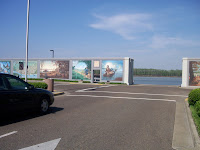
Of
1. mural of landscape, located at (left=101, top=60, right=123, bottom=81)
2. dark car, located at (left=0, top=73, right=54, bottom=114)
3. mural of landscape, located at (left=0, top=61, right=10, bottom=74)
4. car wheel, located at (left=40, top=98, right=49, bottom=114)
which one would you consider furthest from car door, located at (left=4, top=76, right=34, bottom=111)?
mural of landscape, located at (left=0, top=61, right=10, bottom=74)

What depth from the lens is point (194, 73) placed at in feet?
107

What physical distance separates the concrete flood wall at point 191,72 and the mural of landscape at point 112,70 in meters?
10.4

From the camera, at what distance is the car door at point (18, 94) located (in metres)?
7.12

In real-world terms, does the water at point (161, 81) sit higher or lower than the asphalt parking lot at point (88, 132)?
higher

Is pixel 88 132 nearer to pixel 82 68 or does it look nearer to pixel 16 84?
pixel 16 84

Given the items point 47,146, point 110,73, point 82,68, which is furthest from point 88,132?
point 82,68

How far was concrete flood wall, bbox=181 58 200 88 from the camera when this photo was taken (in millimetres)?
32344

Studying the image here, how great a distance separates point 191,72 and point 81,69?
18985 mm

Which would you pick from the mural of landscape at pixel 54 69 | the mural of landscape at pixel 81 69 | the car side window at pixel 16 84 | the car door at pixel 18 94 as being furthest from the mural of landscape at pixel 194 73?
the car side window at pixel 16 84

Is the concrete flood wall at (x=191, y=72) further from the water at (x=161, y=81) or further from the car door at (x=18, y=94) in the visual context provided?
the car door at (x=18, y=94)

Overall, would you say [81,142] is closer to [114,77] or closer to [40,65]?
[114,77]

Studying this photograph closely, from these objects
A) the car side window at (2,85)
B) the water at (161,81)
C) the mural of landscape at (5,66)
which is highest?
the mural of landscape at (5,66)

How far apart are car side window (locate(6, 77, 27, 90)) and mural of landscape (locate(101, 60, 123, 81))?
96.8 ft

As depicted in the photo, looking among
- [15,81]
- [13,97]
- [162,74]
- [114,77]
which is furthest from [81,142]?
[162,74]
